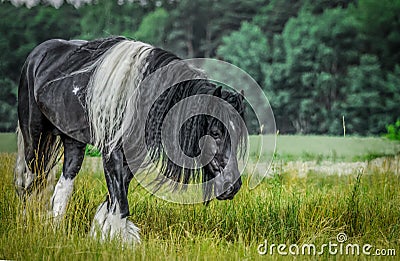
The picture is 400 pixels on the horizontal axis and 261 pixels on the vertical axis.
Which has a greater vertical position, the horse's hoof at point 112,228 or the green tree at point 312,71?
the green tree at point 312,71

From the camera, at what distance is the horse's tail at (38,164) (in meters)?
2.64

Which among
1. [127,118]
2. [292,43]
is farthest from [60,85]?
[292,43]

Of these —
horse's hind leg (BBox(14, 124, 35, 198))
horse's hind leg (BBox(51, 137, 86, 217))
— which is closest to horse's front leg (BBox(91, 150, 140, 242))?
horse's hind leg (BBox(51, 137, 86, 217))

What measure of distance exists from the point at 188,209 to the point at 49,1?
1.75m

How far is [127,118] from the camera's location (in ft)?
7.14

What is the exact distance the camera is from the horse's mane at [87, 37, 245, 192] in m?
2.12

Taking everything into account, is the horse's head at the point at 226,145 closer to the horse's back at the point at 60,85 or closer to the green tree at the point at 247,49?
the horse's back at the point at 60,85

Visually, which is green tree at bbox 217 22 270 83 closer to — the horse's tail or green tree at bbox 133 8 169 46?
green tree at bbox 133 8 169 46

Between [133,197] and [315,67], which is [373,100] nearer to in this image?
[315,67]

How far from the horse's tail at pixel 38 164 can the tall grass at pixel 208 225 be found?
93 mm

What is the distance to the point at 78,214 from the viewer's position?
8.47 feet

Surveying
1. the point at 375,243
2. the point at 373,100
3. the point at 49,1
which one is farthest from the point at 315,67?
the point at 375,243

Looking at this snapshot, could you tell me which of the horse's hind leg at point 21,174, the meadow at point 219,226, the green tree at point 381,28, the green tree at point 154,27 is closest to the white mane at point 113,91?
the meadow at point 219,226

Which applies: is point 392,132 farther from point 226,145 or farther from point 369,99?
point 226,145
